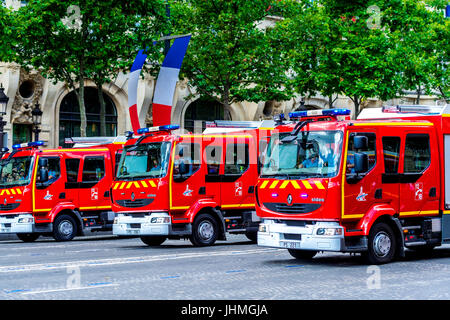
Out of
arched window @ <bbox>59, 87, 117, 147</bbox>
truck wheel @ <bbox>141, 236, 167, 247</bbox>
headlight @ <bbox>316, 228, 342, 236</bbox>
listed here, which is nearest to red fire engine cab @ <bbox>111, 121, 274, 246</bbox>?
truck wheel @ <bbox>141, 236, 167, 247</bbox>

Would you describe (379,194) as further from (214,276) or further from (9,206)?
(9,206)

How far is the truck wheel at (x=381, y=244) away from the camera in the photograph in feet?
46.5

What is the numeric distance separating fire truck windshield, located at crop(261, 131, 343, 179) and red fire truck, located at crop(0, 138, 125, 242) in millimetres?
8816

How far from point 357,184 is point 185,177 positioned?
236 inches

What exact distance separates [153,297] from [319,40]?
24.7 m

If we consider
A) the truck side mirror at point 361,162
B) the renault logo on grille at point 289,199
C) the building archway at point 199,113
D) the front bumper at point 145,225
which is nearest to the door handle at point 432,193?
the truck side mirror at point 361,162

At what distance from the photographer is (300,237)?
14.2 meters

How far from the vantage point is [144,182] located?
19172 millimetres

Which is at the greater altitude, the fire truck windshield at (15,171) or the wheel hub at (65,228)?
the fire truck windshield at (15,171)

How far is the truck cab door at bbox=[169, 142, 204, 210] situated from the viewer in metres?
19.0

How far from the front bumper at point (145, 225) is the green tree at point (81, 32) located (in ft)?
32.7

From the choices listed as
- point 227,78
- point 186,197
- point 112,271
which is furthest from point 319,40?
point 112,271

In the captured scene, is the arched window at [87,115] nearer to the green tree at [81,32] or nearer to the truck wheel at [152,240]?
the green tree at [81,32]

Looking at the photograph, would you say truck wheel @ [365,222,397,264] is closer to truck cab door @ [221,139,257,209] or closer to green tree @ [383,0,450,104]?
truck cab door @ [221,139,257,209]
